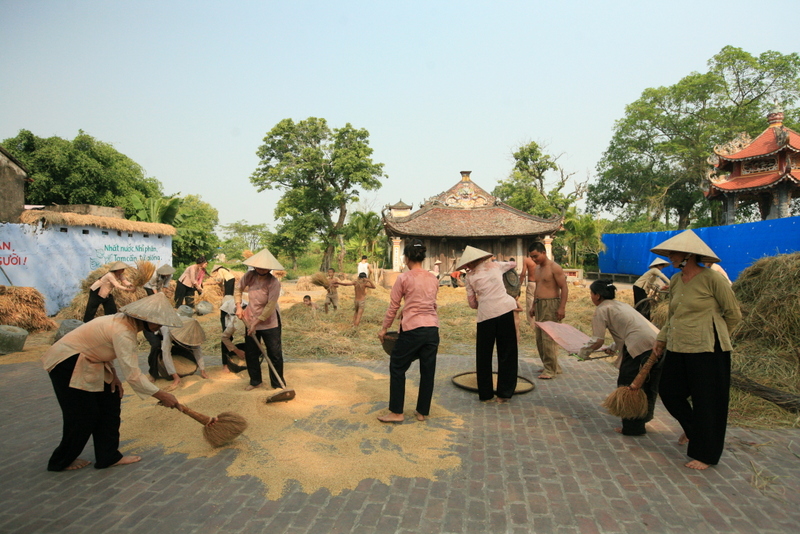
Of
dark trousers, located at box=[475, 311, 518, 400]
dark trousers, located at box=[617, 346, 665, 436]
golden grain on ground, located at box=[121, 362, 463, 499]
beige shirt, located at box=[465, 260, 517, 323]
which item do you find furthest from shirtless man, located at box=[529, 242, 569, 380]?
golden grain on ground, located at box=[121, 362, 463, 499]

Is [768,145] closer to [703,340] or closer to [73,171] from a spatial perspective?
[703,340]

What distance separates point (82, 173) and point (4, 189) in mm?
9387

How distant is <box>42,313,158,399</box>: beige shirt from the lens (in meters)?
3.26

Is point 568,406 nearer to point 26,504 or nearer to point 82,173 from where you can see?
point 26,504

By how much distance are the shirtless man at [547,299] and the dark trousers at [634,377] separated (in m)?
1.79

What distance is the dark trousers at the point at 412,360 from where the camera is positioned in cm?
434

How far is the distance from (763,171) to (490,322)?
2151 cm

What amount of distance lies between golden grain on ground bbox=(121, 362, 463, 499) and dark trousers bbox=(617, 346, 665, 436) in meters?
1.44

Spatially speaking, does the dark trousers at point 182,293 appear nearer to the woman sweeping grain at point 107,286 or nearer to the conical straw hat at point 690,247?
the woman sweeping grain at point 107,286

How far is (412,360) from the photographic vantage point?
434cm

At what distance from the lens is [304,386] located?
215 inches

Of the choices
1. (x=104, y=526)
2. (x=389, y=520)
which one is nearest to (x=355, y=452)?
(x=389, y=520)

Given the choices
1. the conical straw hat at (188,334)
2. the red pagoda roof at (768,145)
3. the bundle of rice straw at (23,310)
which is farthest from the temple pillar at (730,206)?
the bundle of rice straw at (23,310)

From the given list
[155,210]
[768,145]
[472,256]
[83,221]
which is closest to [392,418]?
[472,256]
